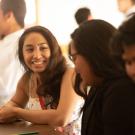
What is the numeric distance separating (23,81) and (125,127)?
98 centimetres

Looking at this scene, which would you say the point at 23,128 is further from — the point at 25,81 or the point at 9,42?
the point at 9,42

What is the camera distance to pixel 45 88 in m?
1.63

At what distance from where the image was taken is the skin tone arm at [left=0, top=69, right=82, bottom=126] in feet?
4.73

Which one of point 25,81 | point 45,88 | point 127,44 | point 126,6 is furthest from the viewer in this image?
point 126,6

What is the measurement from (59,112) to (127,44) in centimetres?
68

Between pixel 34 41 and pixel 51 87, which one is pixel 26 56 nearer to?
pixel 34 41

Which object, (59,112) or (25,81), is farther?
(25,81)

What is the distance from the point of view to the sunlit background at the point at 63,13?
7.31 ft

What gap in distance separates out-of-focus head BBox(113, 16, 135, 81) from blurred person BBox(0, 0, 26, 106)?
4.38 feet

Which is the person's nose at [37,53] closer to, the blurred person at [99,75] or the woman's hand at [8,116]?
the woman's hand at [8,116]

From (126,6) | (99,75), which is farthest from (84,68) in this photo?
(126,6)

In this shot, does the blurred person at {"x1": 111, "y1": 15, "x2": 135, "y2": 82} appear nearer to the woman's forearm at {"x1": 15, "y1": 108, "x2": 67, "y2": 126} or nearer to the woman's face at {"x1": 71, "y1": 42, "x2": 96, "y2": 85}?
the woman's face at {"x1": 71, "y1": 42, "x2": 96, "y2": 85}

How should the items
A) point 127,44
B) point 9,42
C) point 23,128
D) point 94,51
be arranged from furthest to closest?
1. point 9,42
2. point 23,128
3. point 94,51
4. point 127,44

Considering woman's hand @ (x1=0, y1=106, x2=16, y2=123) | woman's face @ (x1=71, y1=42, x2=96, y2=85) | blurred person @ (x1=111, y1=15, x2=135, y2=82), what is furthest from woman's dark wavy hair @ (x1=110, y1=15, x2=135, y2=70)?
woman's hand @ (x1=0, y1=106, x2=16, y2=123)
